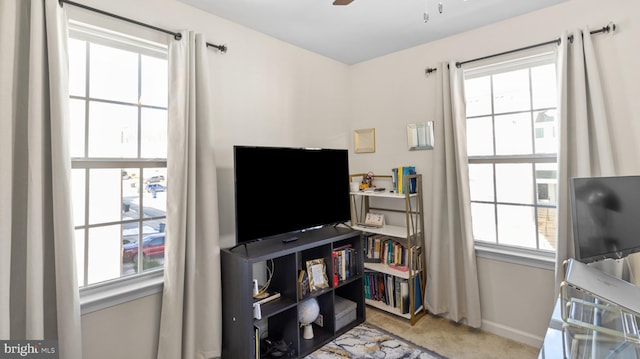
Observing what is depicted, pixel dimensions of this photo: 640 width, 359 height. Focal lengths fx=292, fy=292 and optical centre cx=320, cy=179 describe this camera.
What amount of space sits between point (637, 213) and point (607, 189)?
0.23m

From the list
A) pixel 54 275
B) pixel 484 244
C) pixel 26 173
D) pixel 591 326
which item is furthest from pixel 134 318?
pixel 484 244

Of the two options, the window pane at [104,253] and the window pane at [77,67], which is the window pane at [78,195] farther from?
the window pane at [77,67]

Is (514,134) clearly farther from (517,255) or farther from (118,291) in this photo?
(118,291)

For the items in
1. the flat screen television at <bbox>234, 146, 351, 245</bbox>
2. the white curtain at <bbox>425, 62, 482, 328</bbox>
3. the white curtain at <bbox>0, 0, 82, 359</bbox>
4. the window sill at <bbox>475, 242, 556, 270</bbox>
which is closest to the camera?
the white curtain at <bbox>0, 0, 82, 359</bbox>

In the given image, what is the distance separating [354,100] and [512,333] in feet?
8.38

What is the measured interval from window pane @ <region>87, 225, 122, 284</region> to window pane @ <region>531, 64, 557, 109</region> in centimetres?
309

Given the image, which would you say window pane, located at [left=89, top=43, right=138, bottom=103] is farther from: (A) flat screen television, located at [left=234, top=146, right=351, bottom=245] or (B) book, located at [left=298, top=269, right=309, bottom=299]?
(B) book, located at [left=298, top=269, right=309, bottom=299]

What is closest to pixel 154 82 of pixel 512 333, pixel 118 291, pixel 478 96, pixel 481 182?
pixel 118 291

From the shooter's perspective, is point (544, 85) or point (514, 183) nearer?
point (544, 85)

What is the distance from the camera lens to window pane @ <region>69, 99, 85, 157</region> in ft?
5.40

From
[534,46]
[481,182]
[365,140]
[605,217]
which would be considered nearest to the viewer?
[605,217]

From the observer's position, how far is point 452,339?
2.30m

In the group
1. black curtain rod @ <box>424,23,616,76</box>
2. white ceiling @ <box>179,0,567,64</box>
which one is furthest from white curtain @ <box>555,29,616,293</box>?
A: white ceiling @ <box>179,0,567,64</box>

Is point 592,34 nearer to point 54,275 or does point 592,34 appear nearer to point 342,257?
point 342,257
